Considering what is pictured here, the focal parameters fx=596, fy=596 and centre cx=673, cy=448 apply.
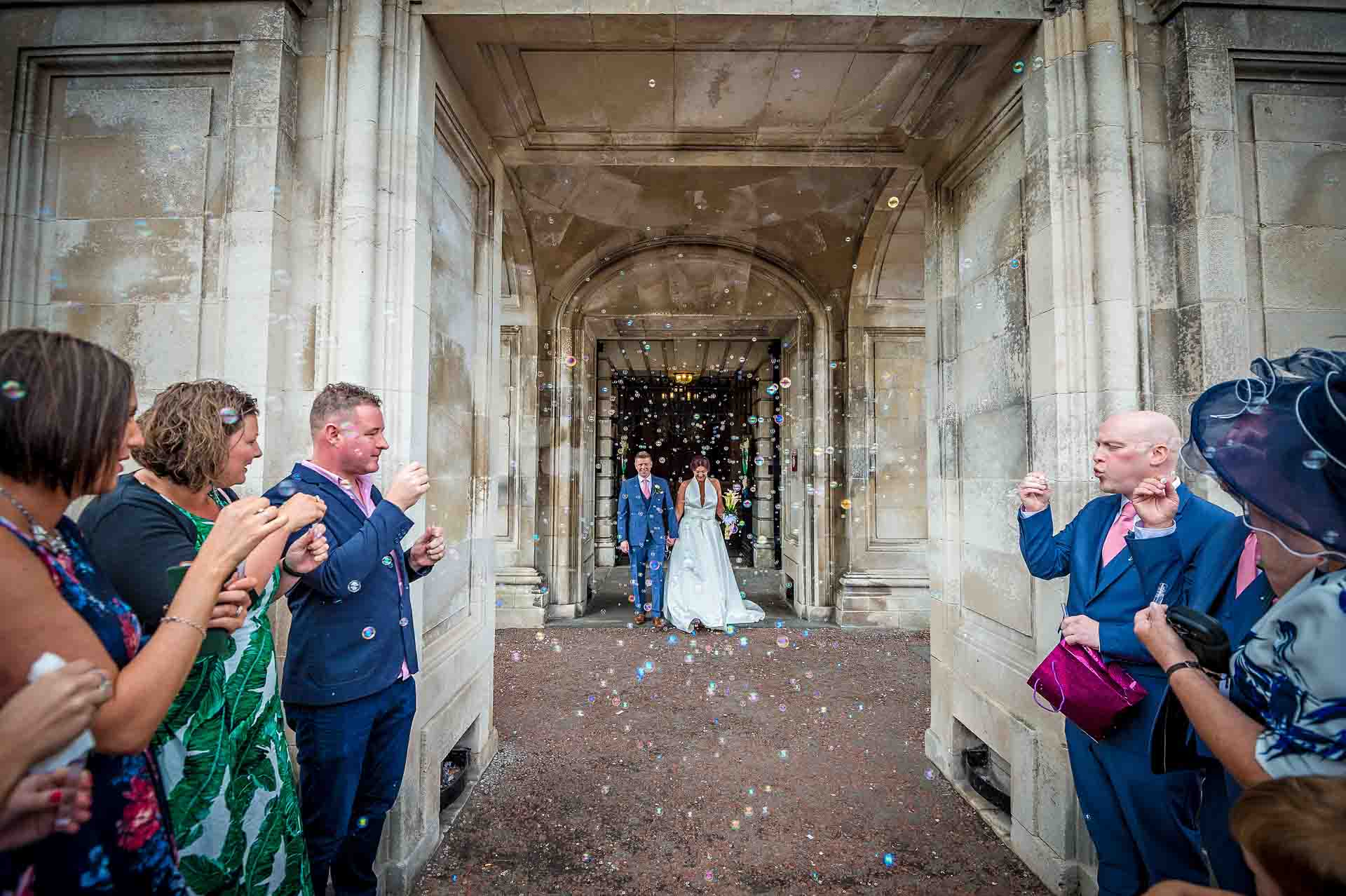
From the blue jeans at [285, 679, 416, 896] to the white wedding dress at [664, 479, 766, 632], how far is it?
469cm

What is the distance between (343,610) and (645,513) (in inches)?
195

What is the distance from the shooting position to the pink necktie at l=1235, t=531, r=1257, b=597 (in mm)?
1536

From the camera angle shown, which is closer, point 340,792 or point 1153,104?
point 340,792

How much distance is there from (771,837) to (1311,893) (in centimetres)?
246

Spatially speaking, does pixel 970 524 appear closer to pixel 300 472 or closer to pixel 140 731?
pixel 300 472

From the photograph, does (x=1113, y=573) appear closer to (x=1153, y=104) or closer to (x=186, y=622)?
(x=1153, y=104)

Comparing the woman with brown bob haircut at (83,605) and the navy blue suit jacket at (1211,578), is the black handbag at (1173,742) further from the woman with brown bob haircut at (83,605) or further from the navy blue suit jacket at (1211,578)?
the woman with brown bob haircut at (83,605)

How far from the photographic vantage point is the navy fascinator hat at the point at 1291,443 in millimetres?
1029

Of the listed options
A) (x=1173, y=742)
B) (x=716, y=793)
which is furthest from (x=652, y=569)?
(x=1173, y=742)

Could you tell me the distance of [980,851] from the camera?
279cm

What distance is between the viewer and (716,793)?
126 inches

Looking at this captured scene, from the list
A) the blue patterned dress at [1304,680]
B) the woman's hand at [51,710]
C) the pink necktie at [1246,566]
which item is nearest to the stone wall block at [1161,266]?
the pink necktie at [1246,566]

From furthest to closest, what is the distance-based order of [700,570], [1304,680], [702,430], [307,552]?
[702,430] < [700,570] < [307,552] < [1304,680]

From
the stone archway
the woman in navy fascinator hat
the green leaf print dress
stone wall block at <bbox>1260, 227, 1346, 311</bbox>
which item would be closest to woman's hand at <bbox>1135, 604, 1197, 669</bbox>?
the woman in navy fascinator hat
